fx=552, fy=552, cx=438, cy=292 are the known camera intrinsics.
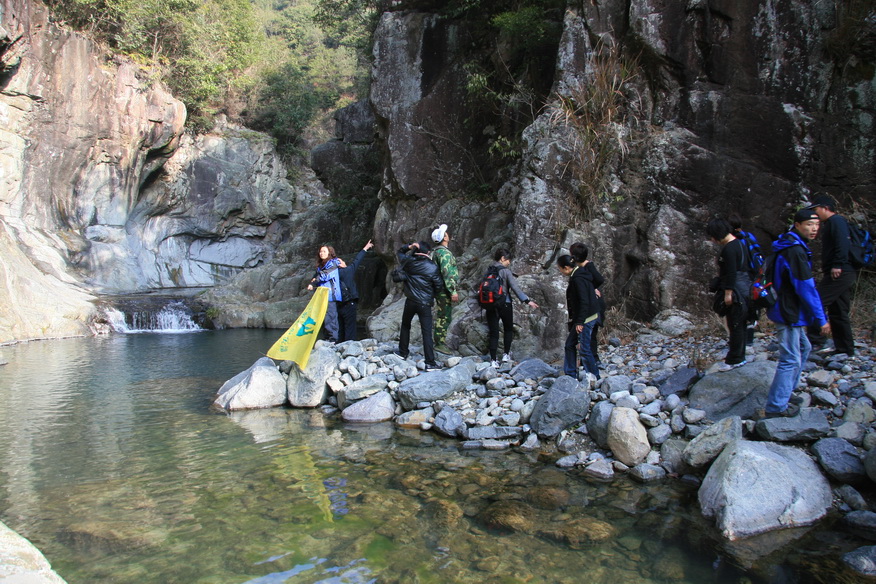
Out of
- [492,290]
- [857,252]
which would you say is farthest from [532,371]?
[857,252]

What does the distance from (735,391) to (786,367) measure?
0.71 metres

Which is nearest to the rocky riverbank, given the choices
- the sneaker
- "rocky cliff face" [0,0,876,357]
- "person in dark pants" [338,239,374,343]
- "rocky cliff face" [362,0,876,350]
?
the sneaker

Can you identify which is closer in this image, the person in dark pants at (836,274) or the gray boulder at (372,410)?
the person in dark pants at (836,274)

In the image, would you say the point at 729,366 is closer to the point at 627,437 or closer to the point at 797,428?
the point at 797,428

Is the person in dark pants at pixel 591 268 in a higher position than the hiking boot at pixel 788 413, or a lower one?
higher

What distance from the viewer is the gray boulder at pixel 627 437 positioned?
4984mm

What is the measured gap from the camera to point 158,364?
36.8 ft

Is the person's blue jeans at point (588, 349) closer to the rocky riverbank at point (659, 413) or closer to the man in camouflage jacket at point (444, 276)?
the rocky riverbank at point (659, 413)

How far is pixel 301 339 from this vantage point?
302 inches

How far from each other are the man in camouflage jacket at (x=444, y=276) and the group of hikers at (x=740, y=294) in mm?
14

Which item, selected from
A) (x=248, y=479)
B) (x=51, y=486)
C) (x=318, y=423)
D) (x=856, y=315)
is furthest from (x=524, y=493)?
(x=856, y=315)

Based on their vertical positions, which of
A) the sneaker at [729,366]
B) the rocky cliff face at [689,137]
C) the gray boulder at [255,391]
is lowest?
the gray boulder at [255,391]

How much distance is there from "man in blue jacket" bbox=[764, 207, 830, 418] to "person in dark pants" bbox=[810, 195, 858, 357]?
0.94 m

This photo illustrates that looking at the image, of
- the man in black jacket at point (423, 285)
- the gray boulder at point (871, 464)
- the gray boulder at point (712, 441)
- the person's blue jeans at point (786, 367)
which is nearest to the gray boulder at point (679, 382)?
the gray boulder at point (712, 441)
